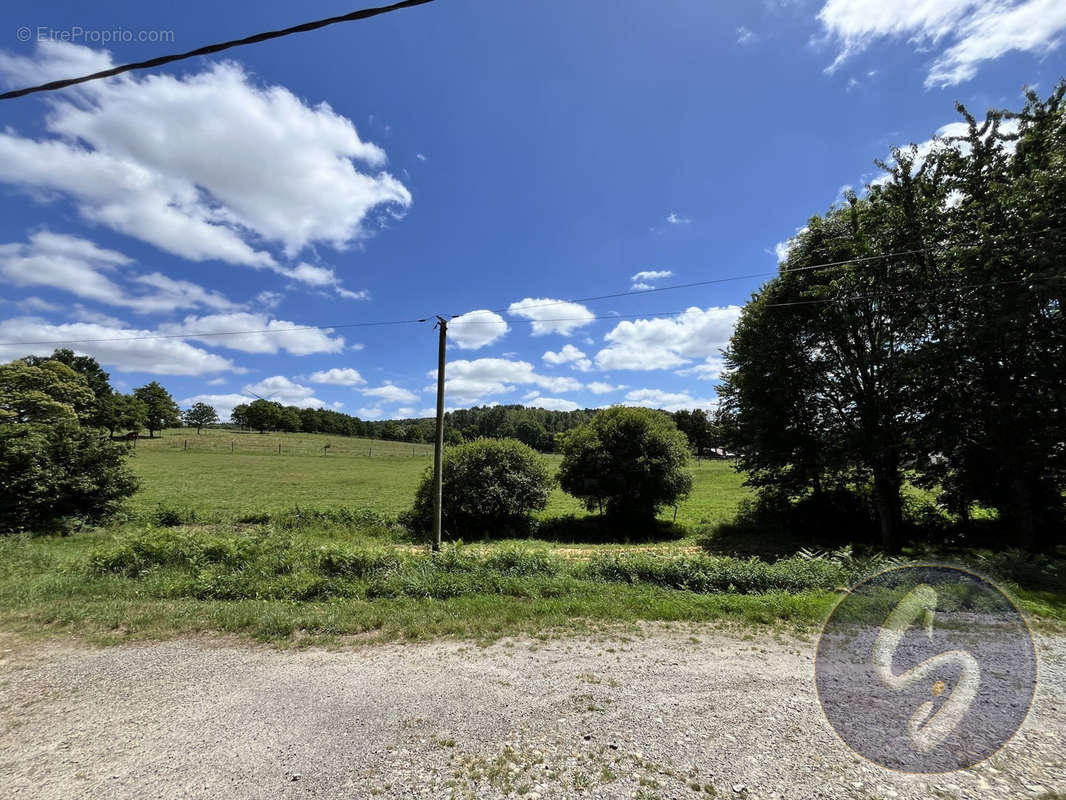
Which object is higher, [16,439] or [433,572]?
[16,439]

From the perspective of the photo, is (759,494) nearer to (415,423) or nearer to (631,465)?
(631,465)

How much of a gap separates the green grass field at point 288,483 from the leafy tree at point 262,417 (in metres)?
43.7

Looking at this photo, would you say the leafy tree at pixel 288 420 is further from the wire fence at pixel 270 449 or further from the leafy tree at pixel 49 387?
the leafy tree at pixel 49 387

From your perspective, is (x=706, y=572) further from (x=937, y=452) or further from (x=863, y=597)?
(x=937, y=452)

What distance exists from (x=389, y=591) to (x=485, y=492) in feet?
32.3

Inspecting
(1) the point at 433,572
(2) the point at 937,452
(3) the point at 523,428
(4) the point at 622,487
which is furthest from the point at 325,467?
(3) the point at 523,428

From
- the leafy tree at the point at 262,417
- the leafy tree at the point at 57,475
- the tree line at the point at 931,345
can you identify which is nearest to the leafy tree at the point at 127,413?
the leafy tree at the point at 262,417

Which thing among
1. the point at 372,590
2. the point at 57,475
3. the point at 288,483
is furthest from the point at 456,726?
the point at 288,483

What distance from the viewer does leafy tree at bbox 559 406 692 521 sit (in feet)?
60.1

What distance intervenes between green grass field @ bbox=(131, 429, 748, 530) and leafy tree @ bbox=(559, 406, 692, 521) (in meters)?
2.42

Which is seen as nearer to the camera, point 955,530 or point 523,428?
point 955,530

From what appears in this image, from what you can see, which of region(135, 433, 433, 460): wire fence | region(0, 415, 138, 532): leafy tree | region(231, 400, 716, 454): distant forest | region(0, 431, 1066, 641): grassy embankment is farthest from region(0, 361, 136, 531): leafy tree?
region(231, 400, 716, 454): distant forest

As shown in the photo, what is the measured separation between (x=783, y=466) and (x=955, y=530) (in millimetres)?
5746

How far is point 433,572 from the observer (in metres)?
8.54
